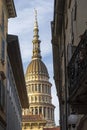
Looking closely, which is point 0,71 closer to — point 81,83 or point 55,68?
point 55,68

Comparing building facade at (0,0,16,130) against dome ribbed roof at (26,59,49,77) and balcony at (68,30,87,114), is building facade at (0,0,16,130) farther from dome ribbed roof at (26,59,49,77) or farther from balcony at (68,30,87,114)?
dome ribbed roof at (26,59,49,77)

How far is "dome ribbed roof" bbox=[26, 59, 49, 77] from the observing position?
15362 cm

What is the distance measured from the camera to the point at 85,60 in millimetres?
10227

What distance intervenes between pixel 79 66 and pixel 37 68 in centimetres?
14251

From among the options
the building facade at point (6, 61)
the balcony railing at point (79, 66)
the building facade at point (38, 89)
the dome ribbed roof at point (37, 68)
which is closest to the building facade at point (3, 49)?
the building facade at point (6, 61)

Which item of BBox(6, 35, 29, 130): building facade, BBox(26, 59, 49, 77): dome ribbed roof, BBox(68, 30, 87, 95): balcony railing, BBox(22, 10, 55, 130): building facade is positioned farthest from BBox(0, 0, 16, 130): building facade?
BBox(26, 59, 49, 77): dome ribbed roof

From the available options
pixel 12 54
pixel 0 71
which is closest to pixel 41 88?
pixel 12 54

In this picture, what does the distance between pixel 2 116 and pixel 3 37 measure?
5.25m

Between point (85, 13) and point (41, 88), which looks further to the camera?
point (41, 88)

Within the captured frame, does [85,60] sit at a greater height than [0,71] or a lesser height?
greater

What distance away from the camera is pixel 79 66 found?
11.1m

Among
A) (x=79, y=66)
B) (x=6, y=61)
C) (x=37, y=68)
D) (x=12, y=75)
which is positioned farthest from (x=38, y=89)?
(x=79, y=66)

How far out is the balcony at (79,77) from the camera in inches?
408

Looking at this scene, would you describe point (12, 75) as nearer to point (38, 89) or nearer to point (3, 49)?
point (3, 49)
